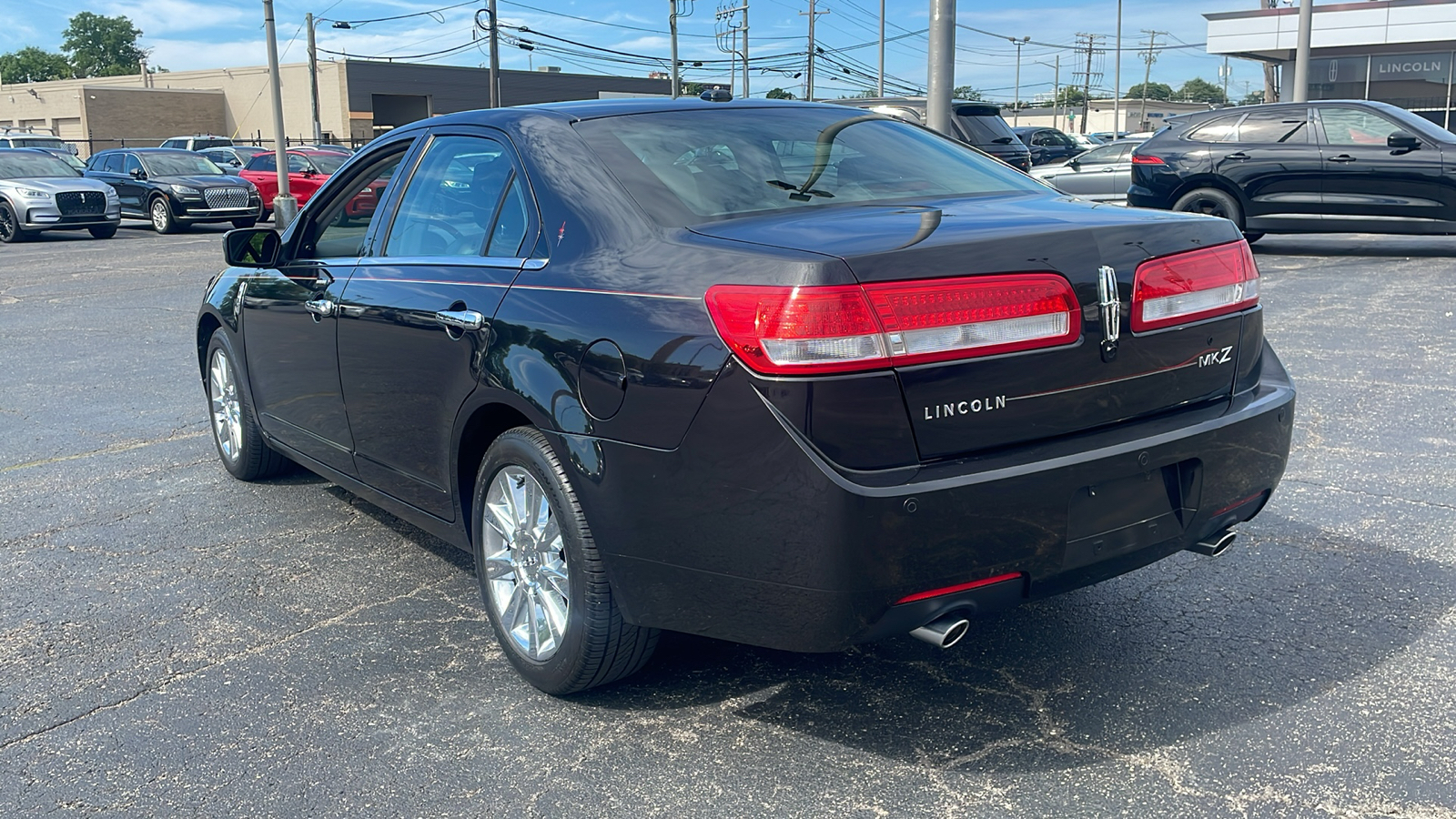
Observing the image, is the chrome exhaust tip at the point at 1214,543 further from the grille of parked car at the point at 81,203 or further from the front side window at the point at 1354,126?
the grille of parked car at the point at 81,203

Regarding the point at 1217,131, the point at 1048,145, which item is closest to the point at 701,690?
the point at 1217,131

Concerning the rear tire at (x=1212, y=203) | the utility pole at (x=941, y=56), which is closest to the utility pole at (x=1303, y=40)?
the rear tire at (x=1212, y=203)

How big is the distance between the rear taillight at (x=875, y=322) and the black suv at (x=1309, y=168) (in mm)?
12058

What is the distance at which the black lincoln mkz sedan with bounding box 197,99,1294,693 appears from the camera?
9.01 feet

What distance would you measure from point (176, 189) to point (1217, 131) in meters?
18.4

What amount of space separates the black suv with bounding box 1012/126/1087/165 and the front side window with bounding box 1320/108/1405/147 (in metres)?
12.5

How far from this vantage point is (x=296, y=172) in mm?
26797

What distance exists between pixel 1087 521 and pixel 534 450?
138 centimetres

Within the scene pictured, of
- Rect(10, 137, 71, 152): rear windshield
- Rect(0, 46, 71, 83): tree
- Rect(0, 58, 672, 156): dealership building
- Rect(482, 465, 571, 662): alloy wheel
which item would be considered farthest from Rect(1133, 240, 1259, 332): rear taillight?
Rect(0, 46, 71, 83): tree

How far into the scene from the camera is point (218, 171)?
2527cm

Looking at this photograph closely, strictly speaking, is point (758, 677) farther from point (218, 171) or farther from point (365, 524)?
point (218, 171)

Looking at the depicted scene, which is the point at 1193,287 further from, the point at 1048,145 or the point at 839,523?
the point at 1048,145

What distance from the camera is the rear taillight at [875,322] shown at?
2.71 metres

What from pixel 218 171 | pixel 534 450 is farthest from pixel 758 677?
pixel 218 171
